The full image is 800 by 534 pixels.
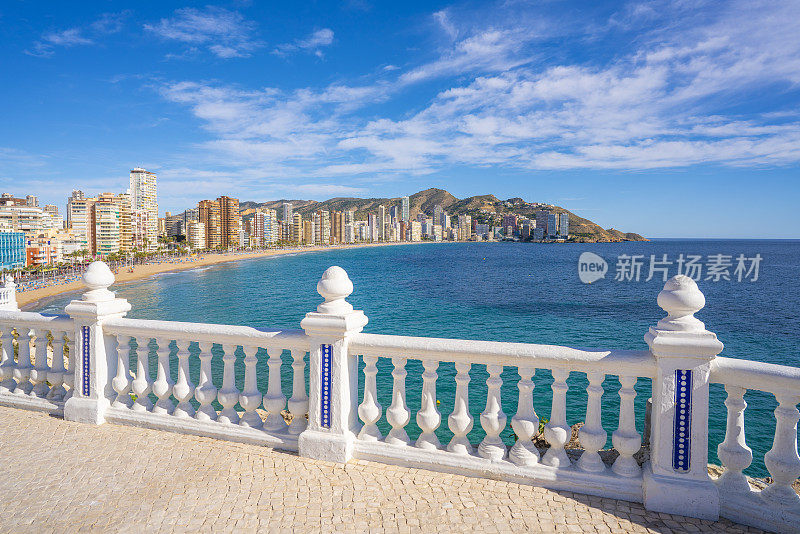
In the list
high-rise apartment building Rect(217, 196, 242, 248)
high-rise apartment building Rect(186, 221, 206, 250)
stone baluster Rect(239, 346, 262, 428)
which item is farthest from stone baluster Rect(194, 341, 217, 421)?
high-rise apartment building Rect(217, 196, 242, 248)

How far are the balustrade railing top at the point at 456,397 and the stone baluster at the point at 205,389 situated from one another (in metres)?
0.02

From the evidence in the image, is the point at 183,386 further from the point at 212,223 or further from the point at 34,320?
the point at 212,223

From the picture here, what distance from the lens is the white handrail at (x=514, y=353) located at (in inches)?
129

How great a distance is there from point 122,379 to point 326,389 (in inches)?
89.5

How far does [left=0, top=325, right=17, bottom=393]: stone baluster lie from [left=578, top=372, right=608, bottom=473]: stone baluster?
228 inches

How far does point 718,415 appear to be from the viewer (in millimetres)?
15703

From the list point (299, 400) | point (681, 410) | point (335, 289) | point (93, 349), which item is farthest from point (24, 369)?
point (681, 410)

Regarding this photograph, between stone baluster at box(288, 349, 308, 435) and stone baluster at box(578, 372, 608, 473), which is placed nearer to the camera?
stone baluster at box(578, 372, 608, 473)

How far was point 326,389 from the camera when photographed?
3.86 m

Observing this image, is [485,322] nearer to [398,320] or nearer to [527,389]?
[398,320]

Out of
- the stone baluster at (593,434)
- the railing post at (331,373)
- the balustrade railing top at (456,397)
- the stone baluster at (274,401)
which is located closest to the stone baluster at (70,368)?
the balustrade railing top at (456,397)

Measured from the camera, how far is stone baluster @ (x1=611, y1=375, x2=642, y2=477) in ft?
10.8

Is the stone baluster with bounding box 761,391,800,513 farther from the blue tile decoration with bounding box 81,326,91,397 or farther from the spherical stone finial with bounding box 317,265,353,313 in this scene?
the blue tile decoration with bounding box 81,326,91,397

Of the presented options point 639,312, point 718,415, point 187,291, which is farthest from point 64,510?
point 187,291
